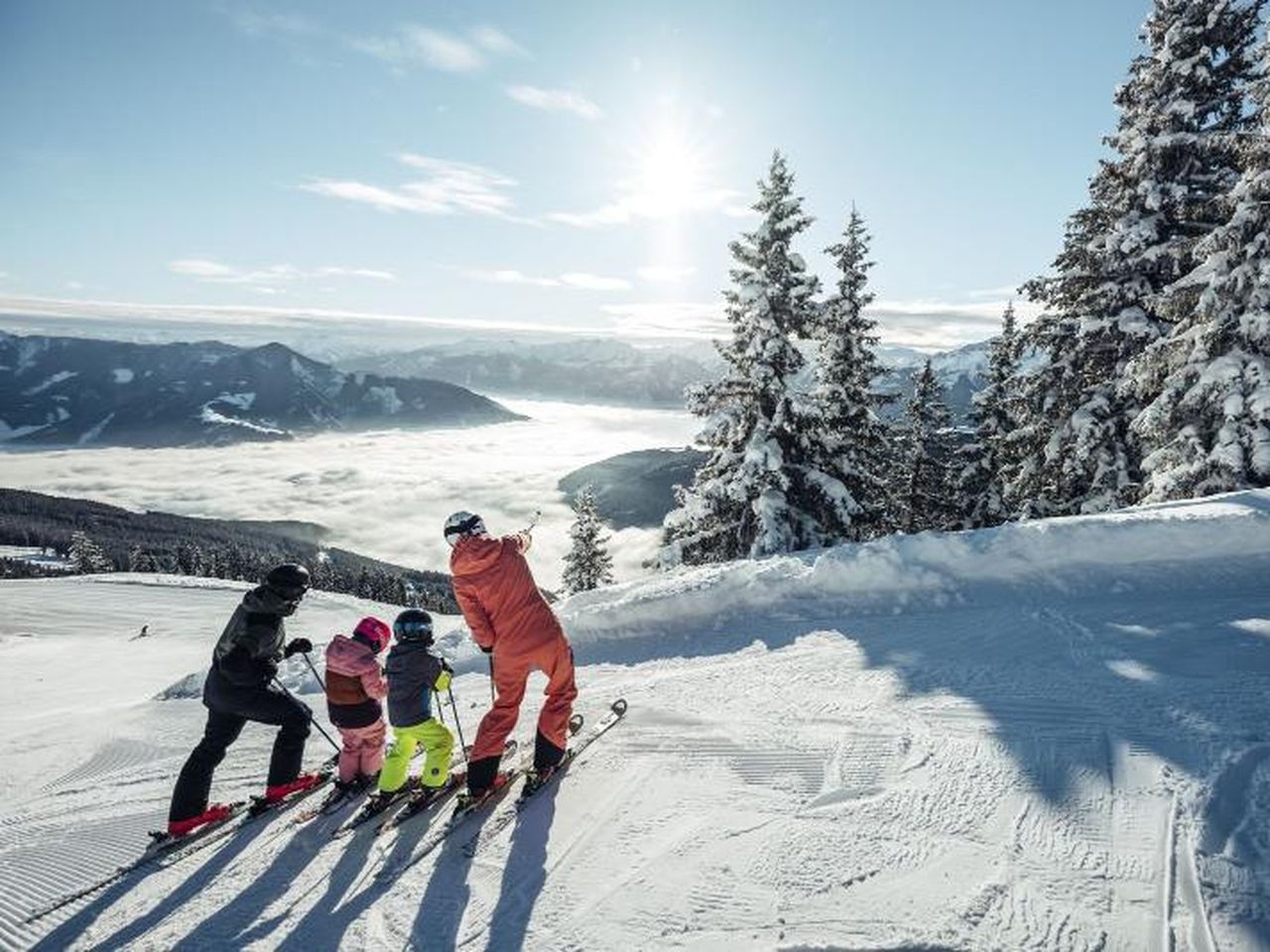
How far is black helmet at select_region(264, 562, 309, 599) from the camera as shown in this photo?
215 inches

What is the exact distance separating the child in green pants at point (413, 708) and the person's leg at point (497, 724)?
0.38 meters

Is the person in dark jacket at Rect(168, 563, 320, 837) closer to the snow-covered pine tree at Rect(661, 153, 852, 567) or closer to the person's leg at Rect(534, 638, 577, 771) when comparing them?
the person's leg at Rect(534, 638, 577, 771)

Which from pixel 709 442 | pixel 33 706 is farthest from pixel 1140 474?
pixel 33 706

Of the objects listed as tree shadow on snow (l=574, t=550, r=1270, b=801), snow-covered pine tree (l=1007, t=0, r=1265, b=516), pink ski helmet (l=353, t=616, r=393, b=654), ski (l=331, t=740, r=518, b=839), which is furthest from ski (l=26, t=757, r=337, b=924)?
snow-covered pine tree (l=1007, t=0, r=1265, b=516)

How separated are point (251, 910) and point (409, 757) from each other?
1.38 meters

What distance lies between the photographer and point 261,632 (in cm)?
558

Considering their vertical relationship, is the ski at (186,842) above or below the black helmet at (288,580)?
below

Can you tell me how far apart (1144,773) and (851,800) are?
1.66m

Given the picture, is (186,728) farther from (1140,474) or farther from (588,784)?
(1140,474)

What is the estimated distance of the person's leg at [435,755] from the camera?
5.36 m

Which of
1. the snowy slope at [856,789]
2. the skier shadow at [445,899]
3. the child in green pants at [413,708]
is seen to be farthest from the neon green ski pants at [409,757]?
the skier shadow at [445,899]

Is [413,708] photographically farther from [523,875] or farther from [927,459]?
[927,459]

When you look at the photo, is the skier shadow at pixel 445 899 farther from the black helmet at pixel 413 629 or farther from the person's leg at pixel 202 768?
the person's leg at pixel 202 768

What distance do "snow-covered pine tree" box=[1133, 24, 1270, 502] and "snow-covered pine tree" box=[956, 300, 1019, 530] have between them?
12.2 meters
